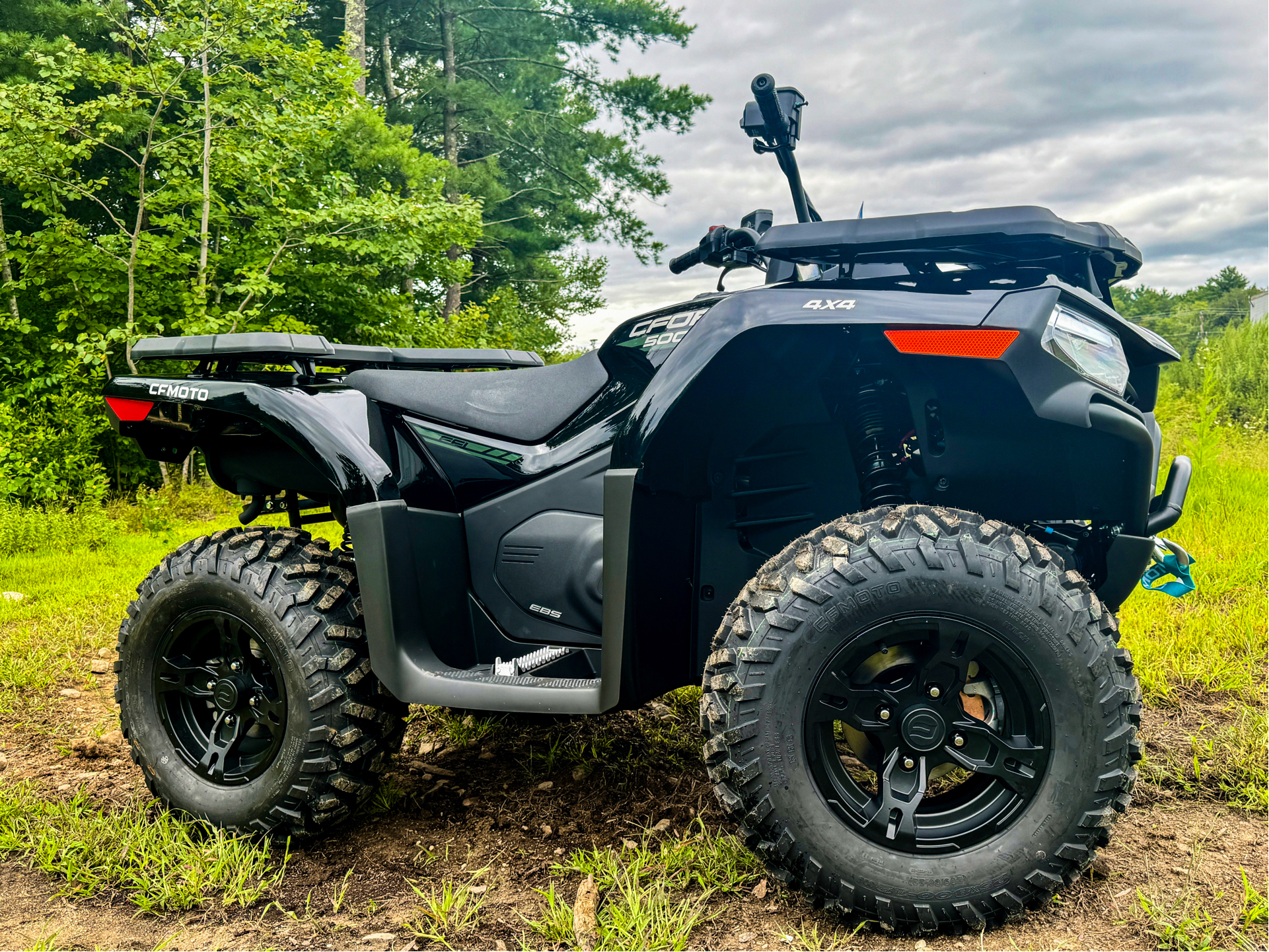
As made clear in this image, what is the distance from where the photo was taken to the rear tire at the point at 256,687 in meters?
2.06

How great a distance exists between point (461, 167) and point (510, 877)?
15.2 meters

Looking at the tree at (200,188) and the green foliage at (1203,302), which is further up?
the green foliage at (1203,302)

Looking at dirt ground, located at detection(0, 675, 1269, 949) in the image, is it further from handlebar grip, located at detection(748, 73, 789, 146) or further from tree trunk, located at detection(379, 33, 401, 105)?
tree trunk, located at detection(379, 33, 401, 105)

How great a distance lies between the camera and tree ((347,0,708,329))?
1491 cm

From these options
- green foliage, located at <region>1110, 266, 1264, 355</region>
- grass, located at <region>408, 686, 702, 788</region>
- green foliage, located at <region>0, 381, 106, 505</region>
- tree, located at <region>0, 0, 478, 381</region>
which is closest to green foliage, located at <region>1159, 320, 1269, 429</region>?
tree, located at <region>0, 0, 478, 381</region>

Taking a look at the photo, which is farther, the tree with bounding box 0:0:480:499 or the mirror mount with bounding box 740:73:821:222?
the tree with bounding box 0:0:480:499

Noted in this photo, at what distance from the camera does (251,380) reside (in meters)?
2.39

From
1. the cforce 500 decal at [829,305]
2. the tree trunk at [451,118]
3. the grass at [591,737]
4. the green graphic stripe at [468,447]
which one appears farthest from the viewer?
the tree trunk at [451,118]

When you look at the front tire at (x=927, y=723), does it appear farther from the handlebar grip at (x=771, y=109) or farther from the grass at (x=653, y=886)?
the handlebar grip at (x=771, y=109)

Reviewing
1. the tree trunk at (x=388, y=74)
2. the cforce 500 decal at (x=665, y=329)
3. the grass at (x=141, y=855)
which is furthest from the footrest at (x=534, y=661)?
the tree trunk at (x=388, y=74)

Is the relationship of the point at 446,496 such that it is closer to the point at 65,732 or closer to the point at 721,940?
the point at 721,940

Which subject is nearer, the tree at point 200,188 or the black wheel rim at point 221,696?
the black wheel rim at point 221,696

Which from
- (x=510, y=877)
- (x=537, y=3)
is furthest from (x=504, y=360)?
(x=537, y=3)

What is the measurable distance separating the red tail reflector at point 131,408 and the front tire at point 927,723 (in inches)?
70.4
